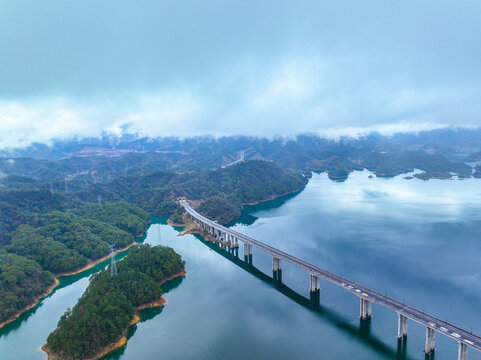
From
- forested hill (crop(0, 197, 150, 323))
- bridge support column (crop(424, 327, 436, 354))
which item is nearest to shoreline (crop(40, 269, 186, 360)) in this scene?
forested hill (crop(0, 197, 150, 323))

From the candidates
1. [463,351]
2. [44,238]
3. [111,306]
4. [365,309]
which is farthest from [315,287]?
[44,238]

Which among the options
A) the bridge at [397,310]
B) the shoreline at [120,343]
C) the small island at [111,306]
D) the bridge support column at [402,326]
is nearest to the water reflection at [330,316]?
the bridge at [397,310]

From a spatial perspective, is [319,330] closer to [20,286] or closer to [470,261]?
[470,261]

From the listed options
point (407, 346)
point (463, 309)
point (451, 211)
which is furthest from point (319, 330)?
point (451, 211)

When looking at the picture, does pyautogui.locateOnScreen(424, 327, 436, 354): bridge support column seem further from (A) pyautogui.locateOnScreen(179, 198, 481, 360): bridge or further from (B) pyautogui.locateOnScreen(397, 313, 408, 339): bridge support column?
(B) pyautogui.locateOnScreen(397, 313, 408, 339): bridge support column

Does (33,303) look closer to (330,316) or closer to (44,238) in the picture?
(44,238)

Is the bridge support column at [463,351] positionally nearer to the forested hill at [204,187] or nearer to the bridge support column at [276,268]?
the bridge support column at [276,268]
